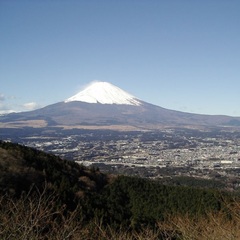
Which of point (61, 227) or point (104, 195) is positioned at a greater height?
point (61, 227)

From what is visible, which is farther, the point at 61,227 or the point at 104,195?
the point at 104,195

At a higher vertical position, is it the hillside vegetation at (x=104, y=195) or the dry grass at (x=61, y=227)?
the dry grass at (x=61, y=227)

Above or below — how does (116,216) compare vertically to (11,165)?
below

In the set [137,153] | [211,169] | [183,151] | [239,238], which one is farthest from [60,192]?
[183,151]

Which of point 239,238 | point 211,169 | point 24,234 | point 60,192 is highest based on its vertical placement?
point 24,234

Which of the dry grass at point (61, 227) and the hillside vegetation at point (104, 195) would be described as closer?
the dry grass at point (61, 227)

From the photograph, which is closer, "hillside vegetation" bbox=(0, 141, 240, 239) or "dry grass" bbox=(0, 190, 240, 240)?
"dry grass" bbox=(0, 190, 240, 240)

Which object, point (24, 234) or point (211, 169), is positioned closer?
point (24, 234)

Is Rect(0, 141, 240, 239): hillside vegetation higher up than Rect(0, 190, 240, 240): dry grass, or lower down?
lower down

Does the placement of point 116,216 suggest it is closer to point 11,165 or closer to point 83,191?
point 83,191

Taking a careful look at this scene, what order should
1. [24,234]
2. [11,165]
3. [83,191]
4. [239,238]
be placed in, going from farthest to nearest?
[83,191]
[11,165]
[239,238]
[24,234]

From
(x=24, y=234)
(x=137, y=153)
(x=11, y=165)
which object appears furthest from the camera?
(x=137, y=153)
